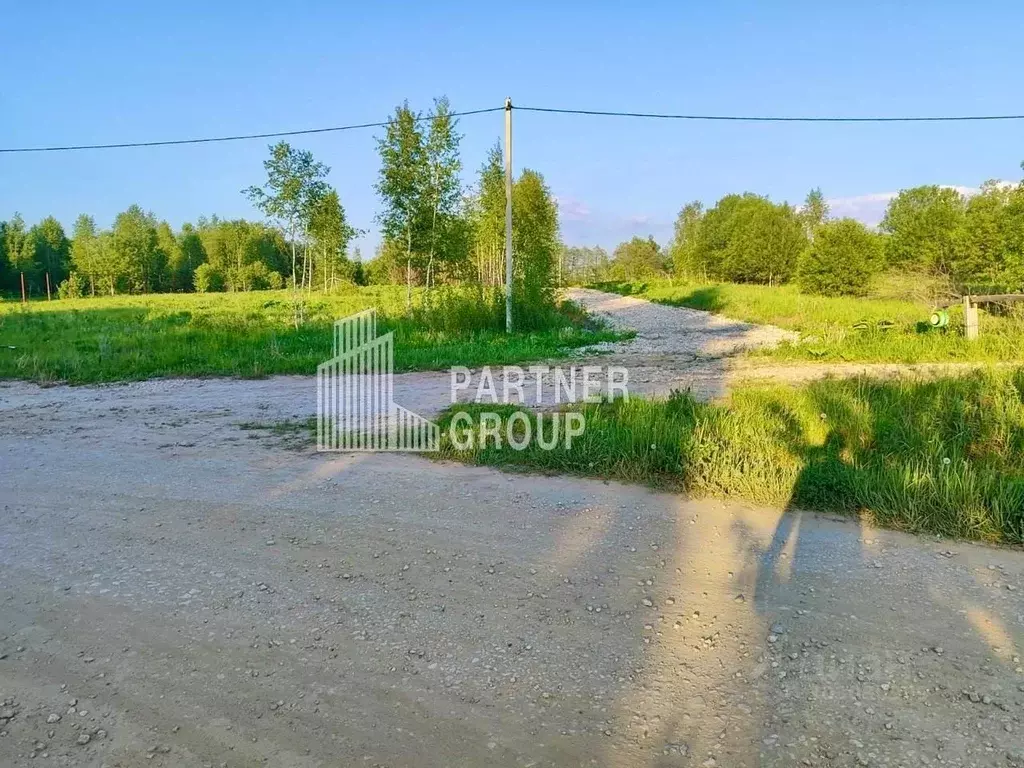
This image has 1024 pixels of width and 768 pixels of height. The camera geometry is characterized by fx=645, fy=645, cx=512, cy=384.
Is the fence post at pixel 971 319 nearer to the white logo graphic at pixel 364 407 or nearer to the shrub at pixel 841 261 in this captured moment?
the white logo graphic at pixel 364 407

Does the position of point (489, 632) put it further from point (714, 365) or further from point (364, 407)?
point (714, 365)

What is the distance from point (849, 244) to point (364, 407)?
109 feet

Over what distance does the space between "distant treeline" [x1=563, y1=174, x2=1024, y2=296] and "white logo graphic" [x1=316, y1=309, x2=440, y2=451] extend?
16.7 m

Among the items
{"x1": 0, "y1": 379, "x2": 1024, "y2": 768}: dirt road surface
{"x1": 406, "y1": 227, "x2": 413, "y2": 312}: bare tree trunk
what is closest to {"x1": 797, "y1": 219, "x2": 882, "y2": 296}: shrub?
{"x1": 406, "y1": 227, "x2": 413, "y2": 312}: bare tree trunk

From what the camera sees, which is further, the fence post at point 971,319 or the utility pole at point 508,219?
the utility pole at point 508,219

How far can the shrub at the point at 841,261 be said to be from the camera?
32.8 metres

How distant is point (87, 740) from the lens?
6.72ft

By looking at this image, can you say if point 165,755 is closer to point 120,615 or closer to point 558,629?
point 120,615

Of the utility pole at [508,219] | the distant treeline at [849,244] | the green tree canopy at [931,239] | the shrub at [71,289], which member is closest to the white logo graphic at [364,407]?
the utility pole at [508,219]

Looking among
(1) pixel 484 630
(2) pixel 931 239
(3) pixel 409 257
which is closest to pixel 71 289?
(3) pixel 409 257

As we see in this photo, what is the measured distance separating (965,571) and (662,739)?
203 cm

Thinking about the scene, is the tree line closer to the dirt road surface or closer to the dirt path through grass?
the dirt path through grass

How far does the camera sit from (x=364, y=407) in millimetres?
7418

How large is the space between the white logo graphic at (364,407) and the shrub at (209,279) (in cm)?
5839
